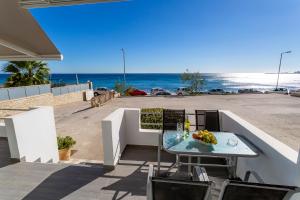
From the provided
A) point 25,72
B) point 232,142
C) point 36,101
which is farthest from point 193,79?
point 232,142

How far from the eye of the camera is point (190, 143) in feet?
8.46

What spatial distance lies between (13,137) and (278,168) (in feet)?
14.0

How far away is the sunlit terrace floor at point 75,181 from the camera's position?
96.6 inches

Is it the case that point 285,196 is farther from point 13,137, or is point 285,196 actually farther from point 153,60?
point 153,60

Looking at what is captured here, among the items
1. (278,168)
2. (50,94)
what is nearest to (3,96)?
(50,94)

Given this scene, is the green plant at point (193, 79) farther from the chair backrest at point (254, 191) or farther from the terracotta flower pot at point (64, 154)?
the chair backrest at point (254, 191)

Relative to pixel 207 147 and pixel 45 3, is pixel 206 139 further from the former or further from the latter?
pixel 45 3

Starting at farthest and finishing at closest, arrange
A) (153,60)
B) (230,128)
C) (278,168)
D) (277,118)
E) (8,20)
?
(153,60)
(277,118)
(230,128)
(8,20)
(278,168)

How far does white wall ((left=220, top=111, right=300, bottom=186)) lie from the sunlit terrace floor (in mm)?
575

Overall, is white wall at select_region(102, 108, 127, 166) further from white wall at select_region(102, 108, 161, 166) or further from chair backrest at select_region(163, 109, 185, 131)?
chair backrest at select_region(163, 109, 185, 131)

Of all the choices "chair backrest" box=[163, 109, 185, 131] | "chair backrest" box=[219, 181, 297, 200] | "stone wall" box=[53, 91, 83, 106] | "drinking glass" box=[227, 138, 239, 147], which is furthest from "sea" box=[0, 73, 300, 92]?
"chair backrest" box=[219, 181, 297, 200]

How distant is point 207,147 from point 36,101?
12477 millimetres

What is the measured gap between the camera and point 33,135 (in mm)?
3561

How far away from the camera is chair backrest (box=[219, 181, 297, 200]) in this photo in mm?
1196
